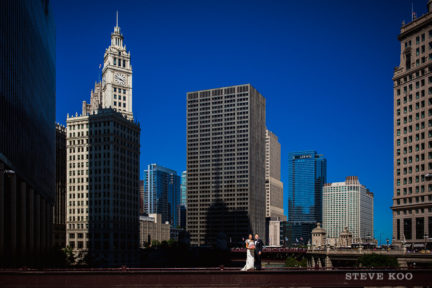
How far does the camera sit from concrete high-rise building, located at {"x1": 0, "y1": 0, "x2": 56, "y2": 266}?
6919 cm

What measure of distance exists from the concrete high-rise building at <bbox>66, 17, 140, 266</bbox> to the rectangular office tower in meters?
87.3

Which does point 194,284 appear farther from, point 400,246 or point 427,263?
point 400,246

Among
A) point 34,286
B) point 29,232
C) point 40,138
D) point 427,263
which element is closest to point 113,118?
point 40,138

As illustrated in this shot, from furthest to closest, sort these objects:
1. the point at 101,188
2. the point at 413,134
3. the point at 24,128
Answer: the point at 101,188 < the point at 413,134 < the point at 24,128

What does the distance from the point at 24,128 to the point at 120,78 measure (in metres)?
112

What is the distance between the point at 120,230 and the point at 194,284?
140916mm

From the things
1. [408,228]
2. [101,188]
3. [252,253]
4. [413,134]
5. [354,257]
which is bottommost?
[354,257]

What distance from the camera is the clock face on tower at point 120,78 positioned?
622ft

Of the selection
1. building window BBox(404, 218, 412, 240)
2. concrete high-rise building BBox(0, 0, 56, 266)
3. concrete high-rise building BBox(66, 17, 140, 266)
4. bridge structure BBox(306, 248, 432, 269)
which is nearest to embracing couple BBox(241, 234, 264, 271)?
concrete high-rise building BBox(0, 0, 56, 266)

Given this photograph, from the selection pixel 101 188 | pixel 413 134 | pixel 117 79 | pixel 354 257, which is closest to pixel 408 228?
pixel 354 257

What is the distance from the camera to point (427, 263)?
93250 mm

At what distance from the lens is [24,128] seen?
8138 centimetres

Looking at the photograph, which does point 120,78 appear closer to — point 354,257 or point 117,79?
point 117,79

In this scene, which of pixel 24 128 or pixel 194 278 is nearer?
pixel 194 278
